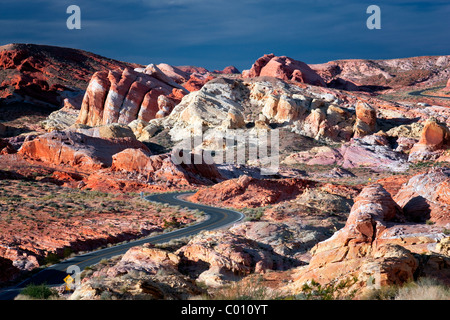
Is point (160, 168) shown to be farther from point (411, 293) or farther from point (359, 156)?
point (411, 293)

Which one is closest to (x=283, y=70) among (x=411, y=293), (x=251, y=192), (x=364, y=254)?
(x=251, y=192)

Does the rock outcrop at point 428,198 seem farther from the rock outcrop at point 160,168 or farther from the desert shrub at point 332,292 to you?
the rock outcrop at point 160,168

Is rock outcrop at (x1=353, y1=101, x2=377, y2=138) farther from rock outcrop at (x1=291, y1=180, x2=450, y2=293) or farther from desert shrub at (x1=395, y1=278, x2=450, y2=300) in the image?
desert shrub at (x1=395, y1=278, x2=450, y2=300)

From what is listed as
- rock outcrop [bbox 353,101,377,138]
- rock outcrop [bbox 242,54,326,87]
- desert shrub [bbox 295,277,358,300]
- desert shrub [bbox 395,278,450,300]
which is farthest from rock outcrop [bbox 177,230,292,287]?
rock outcrop [bbox 242,54,326,87]

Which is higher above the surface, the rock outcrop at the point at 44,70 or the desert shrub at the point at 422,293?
the rock outcrop at the point at 44,70

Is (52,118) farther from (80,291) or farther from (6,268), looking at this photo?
(80,291)

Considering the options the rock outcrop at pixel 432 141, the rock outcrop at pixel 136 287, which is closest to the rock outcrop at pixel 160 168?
the rock outcrop at pixel 432 141

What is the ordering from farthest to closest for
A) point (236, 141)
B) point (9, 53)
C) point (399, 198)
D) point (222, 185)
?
point (9, 53) → point (236, 141) → point (222, 185) → point (399, 198)

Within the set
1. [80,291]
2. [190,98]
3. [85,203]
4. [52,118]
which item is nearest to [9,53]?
[52,118]
